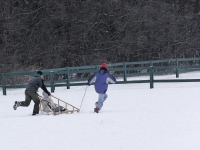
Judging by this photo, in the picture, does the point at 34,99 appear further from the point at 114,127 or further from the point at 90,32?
the point at 90,32

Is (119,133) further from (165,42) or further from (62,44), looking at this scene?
(165,42)

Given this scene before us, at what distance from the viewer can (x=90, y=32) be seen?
3356 cm

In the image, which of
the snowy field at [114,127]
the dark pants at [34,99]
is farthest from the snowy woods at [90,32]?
the dark pants at [34,99]

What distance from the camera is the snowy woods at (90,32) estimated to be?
29.9 metres

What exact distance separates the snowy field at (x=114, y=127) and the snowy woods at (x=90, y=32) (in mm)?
13547

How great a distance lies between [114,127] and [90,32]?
2327 cm

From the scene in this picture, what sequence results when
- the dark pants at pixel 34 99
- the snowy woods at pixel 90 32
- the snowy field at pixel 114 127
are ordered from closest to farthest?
the snowy field at pixel 114 127
the dark pants at pixel 34 99
the snowy woods at pixel 90 32

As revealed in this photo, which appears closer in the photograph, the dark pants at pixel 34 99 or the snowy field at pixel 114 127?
the snowy field at pixel 114 127

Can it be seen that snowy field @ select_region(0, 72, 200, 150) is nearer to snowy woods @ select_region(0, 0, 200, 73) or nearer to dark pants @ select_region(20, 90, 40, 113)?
dark pants @ select_region(20, 90, 40, 113)

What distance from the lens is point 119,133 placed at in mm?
9820

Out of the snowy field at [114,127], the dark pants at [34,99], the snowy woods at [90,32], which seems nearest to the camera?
the snowy field at [114,127]

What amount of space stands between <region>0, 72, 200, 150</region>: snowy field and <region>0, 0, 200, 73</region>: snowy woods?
44.4ft

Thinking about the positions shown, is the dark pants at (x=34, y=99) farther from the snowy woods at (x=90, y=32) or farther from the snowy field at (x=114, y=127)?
the snowy woods at (x=90, y=32)

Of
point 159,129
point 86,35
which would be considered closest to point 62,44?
point 86,35
